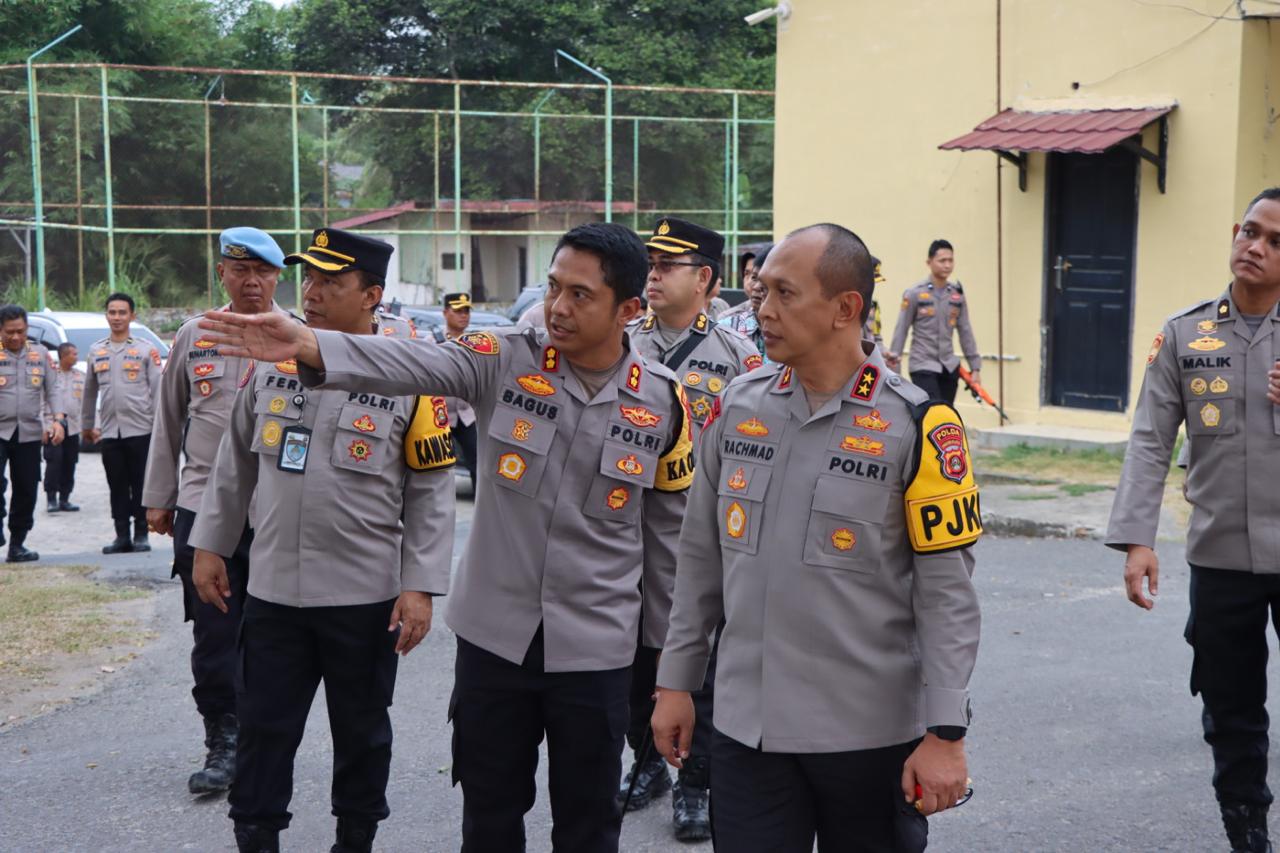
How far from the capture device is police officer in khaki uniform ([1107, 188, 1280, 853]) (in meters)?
4.58

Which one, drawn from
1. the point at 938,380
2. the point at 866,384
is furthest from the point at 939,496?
the point at 938,380

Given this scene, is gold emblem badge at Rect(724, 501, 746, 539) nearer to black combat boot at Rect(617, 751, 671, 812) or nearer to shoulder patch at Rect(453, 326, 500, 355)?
shoulder patch at Rect(453, 326, 500, 355)

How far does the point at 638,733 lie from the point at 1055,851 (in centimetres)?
153

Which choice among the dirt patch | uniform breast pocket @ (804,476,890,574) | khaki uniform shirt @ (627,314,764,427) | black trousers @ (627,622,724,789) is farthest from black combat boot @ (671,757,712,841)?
the dirt patch

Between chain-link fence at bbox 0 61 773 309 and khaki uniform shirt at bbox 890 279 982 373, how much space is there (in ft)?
42.0

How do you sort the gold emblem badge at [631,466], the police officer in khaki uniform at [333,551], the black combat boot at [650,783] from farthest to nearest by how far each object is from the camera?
the black combat boot at [650,783]
the police officer in khaki uniform at [333,551]
the gold emblem badge at [631,466]

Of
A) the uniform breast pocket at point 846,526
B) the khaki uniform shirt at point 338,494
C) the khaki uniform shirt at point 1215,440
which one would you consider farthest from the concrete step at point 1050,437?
the uniform breast pocket at point 846,526

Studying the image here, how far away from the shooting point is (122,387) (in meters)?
11.5

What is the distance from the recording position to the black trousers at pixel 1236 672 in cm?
465

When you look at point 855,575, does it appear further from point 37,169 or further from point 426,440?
point 37,169

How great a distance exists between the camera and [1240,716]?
15.3 feet

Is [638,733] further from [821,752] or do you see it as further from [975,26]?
[975,26]

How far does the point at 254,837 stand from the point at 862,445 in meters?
2.46

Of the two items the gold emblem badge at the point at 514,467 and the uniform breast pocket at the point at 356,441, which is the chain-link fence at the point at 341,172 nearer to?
the uniform breast pocket at the point at 356,441
